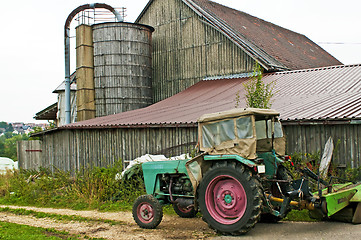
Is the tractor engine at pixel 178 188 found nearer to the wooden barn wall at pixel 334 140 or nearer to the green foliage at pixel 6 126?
the wooden barn wall at pixel 334 140

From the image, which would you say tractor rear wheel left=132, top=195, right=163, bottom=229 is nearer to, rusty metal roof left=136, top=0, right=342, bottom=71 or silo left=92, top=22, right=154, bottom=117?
rusty metal roof left=136, top=0, right=342, bottom=71

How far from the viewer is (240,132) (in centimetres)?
701

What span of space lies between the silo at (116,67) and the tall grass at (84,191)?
858 cm

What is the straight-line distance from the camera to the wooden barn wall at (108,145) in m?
13.6

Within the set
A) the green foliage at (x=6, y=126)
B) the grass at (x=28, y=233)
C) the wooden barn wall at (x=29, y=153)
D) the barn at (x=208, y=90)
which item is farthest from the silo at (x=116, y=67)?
the green foliage at (x=6, y=126)

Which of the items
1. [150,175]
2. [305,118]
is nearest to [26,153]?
[150,175]

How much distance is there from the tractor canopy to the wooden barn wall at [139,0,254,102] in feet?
39.5

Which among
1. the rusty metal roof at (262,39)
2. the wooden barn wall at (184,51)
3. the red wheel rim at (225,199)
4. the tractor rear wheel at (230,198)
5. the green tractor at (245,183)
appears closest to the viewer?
the tractor rear wheel at (230,198)

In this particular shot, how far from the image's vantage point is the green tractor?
6.64 metres

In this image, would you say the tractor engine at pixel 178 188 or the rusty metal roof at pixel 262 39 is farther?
the rusty metal roof at pixel 262 39

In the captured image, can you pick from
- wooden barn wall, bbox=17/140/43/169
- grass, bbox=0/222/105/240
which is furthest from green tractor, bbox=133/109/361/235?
wooden barn wall, bbox=17/140/43/169

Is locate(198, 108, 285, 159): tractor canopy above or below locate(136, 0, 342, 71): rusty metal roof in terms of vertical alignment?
below

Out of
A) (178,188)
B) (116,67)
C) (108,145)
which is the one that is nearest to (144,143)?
(108,145)

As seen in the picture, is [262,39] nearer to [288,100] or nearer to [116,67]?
[116,67]
